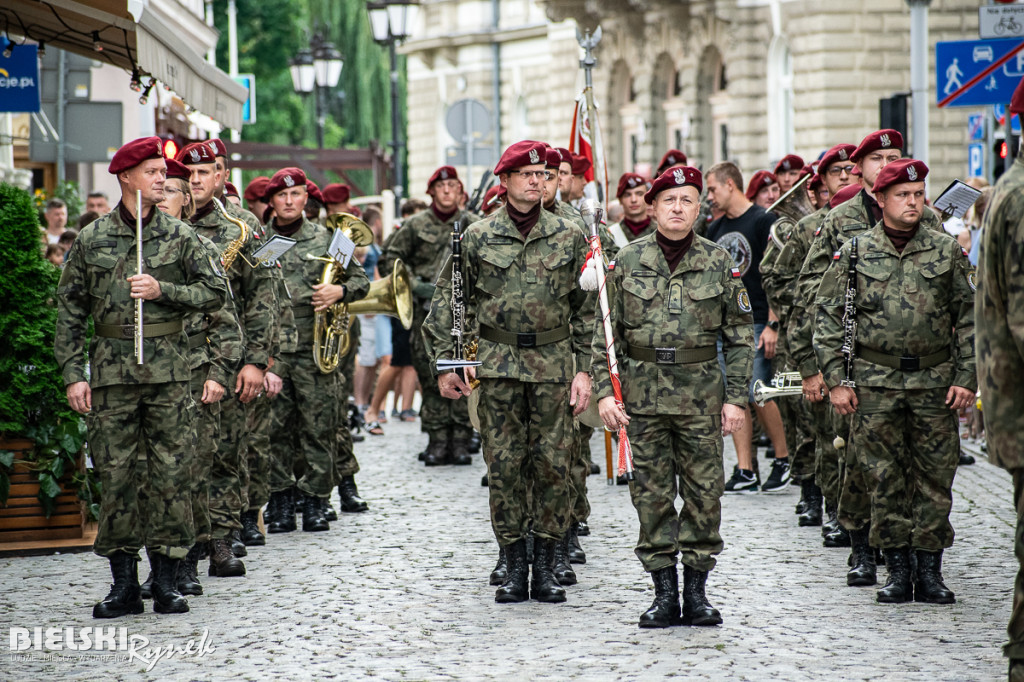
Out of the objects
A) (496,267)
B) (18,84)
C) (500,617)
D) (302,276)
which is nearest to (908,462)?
(500,617)

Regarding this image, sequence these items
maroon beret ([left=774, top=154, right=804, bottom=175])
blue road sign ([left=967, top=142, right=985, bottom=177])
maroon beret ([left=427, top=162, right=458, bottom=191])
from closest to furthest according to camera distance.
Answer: maroon beret ([left=774, top=154, right=804, bottom=175]) < maroon beret ([left=427, top=162, right=458, bottom=191]) < blue road sign ([left=967, top=142, right=985, bottom=177])

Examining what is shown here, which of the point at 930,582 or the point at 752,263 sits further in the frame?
the point at 752,263

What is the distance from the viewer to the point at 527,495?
8.30 meters

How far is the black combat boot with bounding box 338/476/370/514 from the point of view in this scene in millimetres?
11305

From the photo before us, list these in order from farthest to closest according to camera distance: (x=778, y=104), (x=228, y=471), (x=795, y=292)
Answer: (x=778, y=104)
(x=795, y=292)
(x=228, y=471)

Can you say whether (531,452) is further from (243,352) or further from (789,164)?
(789,164)

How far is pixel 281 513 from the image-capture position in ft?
34.8

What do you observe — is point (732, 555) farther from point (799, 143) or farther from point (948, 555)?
point (799, 143)

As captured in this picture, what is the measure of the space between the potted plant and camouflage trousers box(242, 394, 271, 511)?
3.02 feet

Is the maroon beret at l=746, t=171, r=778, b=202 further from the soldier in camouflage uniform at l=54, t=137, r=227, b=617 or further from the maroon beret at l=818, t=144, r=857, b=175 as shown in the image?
the soldier in camouflage uniform at l=54, t=137, r=227, b=617

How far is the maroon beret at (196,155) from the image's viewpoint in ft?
30.1

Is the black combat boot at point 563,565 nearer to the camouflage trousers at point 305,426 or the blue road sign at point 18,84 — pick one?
the camouflage trousers at point 305,426

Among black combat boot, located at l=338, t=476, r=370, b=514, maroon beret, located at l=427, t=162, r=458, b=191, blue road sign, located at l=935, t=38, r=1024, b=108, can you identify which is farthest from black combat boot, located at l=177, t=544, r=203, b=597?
blue road sign, located at l=935, t=38, r=1024, b=108

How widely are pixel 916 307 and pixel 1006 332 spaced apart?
2741 millimetres
